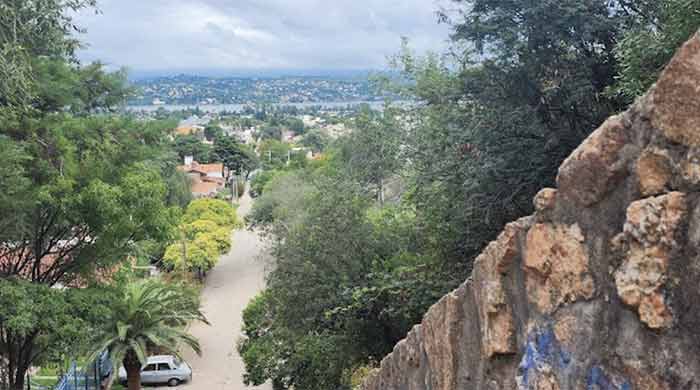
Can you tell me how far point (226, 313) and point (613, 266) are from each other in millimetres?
27187

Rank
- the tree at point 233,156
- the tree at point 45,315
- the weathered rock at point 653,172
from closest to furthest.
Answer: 1. the weathered rock at point 653,172
2. the tree at point 45,315
3. the tree at point 233,156

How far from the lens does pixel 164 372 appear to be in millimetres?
20125

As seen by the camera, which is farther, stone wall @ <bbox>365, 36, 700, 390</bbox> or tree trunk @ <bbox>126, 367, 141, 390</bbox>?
tree trunk @ <bbox>126, 367, 141, 390</bbox>

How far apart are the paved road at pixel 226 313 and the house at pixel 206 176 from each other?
10219mm

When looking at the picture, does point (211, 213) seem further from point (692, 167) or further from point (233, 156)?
point (233, 156)

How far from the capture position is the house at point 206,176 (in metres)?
54.7

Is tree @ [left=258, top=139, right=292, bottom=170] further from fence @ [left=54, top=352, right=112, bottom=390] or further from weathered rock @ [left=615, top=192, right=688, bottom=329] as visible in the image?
weathered rock @ [left=615, top=192, right=688, bottom=329]

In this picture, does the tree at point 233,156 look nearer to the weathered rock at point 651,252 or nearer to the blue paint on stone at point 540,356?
the blue paint on stone at point 540,356

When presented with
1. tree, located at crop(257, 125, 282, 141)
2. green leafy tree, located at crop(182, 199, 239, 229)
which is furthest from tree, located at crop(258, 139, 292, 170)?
green leafy tree, located at crop(182, 199, 239, 229)

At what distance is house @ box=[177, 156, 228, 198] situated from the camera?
54.7m

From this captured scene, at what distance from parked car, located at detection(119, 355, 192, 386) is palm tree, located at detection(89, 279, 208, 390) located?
255 centimetres

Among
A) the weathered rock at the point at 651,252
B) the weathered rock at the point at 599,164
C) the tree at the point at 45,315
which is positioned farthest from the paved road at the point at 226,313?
the weathered rock at the point at 651,252

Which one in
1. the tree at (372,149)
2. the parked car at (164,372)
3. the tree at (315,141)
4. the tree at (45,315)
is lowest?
the parked car at (164,372)

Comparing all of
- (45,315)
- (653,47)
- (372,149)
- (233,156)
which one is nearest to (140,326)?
(45,315)
